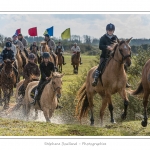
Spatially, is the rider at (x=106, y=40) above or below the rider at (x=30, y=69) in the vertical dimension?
above

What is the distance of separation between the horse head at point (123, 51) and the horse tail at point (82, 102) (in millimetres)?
2616

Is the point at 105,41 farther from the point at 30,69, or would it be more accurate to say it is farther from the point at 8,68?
the point at 8,68

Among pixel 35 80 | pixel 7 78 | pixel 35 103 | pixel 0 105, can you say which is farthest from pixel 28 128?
pixel 0 105

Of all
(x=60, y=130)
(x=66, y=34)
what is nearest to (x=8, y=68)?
(x=60, y=130)

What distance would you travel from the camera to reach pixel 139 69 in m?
18.7

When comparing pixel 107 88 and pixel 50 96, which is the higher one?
pixel 107 88

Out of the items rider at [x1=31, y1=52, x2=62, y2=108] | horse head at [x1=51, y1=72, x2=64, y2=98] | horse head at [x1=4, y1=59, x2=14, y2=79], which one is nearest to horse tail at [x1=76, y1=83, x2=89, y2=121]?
rider at [x1=31, y1=52, x2=62, y2=108]

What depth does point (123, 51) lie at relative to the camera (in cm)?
1123

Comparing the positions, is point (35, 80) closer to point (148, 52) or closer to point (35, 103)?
point (35, 103)

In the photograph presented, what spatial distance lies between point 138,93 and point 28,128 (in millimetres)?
4235

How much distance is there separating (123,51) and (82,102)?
Result: 3.44 meters

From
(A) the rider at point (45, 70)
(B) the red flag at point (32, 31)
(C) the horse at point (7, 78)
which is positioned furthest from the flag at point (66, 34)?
(A) the rider at point (45, 70)

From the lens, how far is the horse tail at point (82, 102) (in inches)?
550

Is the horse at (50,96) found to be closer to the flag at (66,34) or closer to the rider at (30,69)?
the rider at (30,69)
